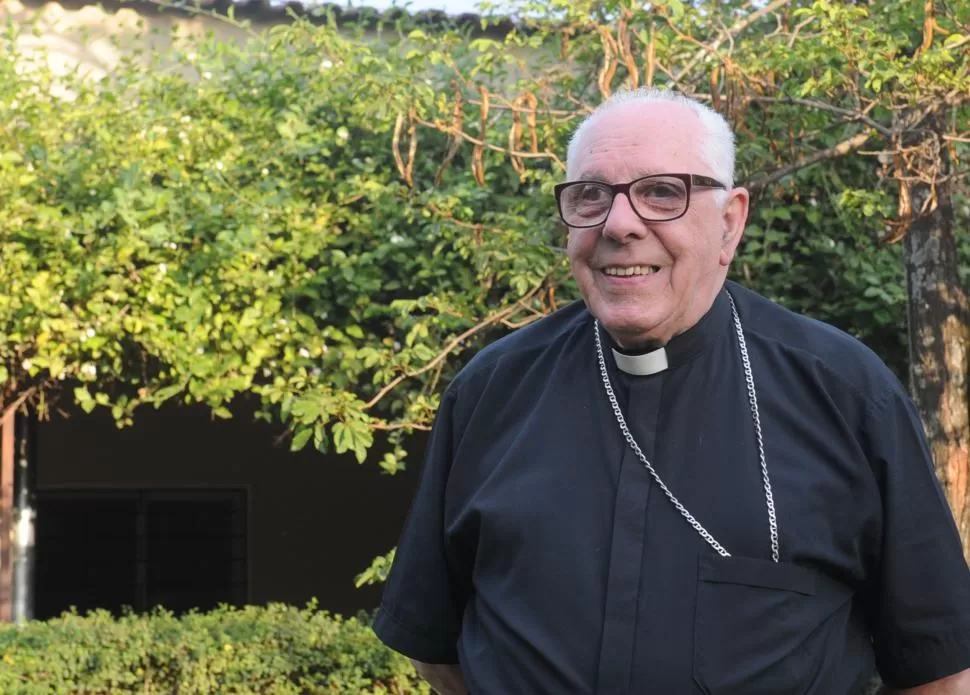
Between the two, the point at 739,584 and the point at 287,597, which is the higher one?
the point at 739,584

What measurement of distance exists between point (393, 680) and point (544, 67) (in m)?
2.83

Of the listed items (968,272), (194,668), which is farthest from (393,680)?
(968,272)

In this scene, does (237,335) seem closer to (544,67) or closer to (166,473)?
(544,67)

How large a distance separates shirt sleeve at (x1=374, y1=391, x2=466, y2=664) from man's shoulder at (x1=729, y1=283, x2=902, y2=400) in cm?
49

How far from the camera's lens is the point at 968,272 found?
5.57 meters

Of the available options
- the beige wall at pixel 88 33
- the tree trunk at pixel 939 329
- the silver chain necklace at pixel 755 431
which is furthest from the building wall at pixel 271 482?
the silver chain necklace at pixel 755 431

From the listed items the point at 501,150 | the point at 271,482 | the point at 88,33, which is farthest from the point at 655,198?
the point at 271,482

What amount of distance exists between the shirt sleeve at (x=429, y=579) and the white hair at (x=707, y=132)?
479 mm

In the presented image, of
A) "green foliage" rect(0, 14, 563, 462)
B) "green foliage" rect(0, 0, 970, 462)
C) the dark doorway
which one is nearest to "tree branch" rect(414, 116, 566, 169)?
"green foliage" rect(0, 0, 970, 462)

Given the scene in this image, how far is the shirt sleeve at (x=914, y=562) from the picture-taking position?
1.97 metres

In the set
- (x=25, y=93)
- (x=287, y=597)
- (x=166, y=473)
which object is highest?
(x=25, y=93)

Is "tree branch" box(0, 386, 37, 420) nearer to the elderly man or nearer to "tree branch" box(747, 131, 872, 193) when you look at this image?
"tree branch" box(747, 131, 872, 193)

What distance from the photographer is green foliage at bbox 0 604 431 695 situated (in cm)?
543

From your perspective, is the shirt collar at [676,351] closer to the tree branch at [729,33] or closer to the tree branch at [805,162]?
the tree branch at [729,33]
